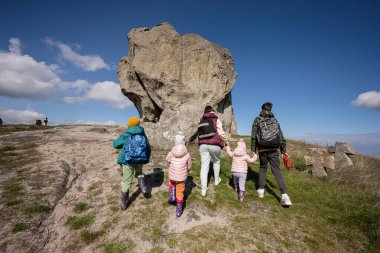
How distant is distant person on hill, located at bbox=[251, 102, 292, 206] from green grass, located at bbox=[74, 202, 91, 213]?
251 inches

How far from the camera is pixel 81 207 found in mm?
8016

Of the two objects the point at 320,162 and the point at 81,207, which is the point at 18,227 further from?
the point at 320,162

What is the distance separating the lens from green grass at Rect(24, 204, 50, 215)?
7.52 meters

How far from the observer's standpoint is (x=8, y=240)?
6168mm

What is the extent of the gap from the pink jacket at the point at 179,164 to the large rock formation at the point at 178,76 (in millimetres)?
8080

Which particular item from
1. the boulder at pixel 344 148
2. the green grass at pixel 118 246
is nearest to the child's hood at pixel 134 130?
the green grass at pixel 118 246

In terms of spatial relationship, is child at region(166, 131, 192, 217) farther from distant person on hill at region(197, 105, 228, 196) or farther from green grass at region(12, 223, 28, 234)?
green grass at region(12, 223, 28, 234)

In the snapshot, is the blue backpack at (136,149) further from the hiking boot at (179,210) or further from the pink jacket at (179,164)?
the hiking boot at (179,210)

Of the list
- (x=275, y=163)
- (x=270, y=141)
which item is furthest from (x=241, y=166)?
(x=270, y=141)

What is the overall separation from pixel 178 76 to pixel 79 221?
39.2 feet

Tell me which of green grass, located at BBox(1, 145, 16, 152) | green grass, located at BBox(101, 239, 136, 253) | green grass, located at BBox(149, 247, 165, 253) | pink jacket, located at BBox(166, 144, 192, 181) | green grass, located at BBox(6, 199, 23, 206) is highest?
pink jacket, located at BBox(166, 144, 192, 181)

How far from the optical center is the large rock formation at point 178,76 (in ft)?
52.3

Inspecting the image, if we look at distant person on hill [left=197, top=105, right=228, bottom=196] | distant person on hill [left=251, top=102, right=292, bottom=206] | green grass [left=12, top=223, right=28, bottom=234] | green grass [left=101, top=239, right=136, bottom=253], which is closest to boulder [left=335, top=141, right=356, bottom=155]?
distant person on hill [left=251, top=102, right=292, bottom=206]

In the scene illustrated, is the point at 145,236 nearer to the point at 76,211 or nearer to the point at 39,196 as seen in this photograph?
the point at 76,211
